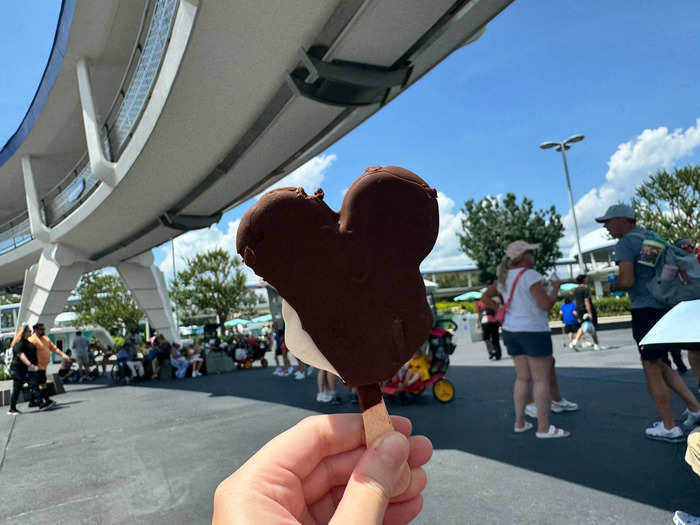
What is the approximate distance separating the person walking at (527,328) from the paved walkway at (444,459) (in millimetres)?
287

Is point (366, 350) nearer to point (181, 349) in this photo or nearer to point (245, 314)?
point (181, 349)

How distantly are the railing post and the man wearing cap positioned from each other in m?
17.7

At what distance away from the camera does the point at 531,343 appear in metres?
4.44

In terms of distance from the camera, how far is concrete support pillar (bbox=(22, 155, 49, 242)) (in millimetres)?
16500

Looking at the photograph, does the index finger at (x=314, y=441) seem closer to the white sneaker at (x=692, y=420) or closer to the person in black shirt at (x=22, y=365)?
the white sneaker at (x=692, y=420)

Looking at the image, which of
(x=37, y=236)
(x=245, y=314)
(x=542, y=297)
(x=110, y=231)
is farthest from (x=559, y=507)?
(x=245, y=314)

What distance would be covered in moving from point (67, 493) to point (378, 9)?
19.0 ft

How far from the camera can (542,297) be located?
4391 mm

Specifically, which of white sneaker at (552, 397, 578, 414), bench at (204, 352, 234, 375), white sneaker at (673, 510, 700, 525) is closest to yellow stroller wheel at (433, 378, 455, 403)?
white sneaker at (552, 397, 578, 414)

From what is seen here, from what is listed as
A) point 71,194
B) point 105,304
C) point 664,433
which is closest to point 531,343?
point 664,433

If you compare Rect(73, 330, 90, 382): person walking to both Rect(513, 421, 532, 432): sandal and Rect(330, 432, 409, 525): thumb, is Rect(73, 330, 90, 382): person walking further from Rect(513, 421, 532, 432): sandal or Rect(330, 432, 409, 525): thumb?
Rect(330, 432, 409, 525): thumb

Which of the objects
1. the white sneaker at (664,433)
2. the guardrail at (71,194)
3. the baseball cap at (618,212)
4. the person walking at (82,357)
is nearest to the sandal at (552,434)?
the white sneaker at (664,433)

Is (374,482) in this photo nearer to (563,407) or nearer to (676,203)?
(563,407)

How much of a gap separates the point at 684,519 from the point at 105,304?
4490 cm
